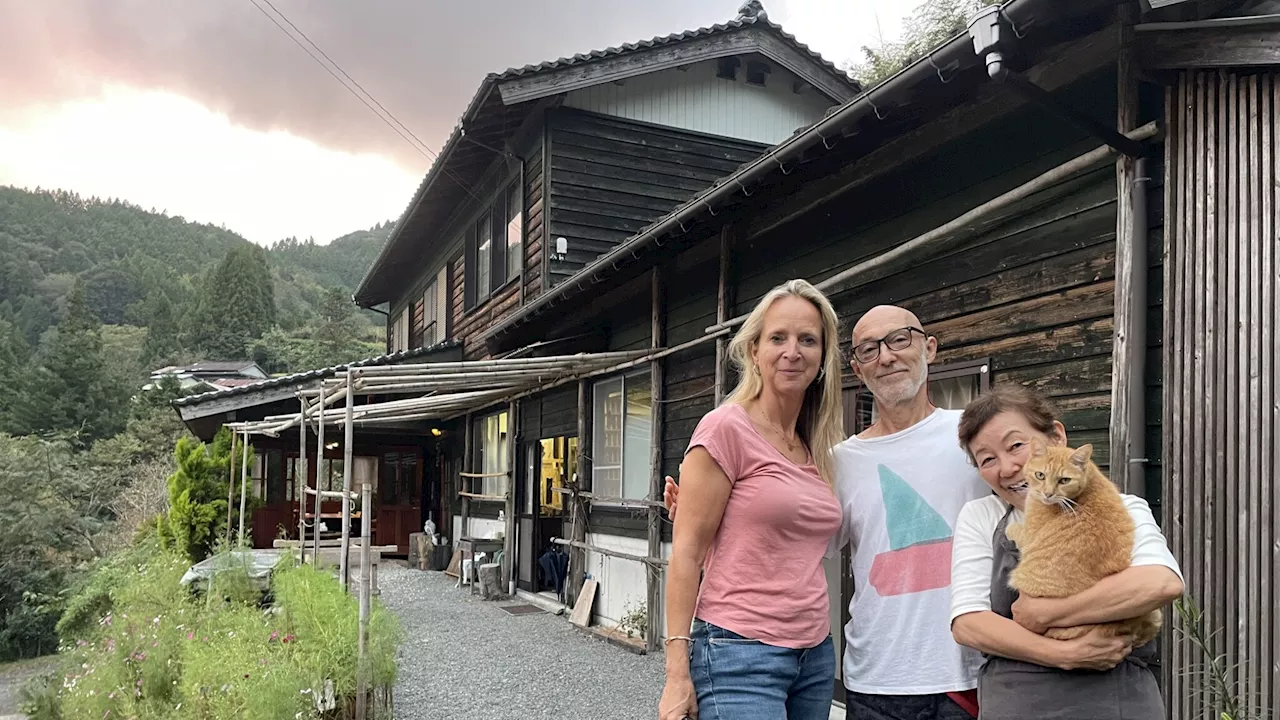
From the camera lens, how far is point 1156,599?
1.28m

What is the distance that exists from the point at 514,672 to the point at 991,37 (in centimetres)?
538

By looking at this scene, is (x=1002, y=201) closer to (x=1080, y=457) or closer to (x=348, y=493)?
(x=1080, y=457)

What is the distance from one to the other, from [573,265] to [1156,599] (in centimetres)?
844

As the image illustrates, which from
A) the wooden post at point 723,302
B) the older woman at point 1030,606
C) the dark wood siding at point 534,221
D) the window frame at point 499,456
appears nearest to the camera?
the older woman at point 1030,606

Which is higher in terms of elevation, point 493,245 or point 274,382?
point 493,245

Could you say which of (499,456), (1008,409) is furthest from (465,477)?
(1008,409)

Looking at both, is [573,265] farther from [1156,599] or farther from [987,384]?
[1156,599]

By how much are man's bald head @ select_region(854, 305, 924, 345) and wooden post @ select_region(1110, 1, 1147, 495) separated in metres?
1.47

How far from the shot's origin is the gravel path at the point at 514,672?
17.6 feet

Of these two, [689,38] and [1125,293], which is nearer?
[1125,293]

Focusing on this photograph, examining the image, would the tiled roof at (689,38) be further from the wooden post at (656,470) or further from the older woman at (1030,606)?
the older woman at (1030,606)

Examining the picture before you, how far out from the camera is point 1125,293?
2.91 metres

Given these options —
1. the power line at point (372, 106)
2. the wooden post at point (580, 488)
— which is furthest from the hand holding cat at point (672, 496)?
the power line at point (372, 106)

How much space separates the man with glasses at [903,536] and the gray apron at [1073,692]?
217mm
